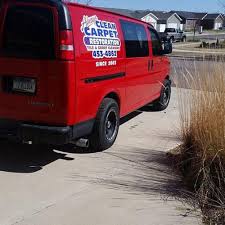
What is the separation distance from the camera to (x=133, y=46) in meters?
7.85

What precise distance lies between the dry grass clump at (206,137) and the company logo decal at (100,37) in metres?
1.15

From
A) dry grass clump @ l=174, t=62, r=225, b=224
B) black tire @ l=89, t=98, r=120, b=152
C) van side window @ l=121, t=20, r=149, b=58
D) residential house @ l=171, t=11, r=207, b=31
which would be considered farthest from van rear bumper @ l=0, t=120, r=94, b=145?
residential house @ l=171, t=11, r=207, b=31

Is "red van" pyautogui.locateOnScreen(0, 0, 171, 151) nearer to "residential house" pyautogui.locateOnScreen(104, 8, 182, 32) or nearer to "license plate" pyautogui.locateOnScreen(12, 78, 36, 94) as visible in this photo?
"license plate" pyautogui.locateOnScreen(12, 78, 36, 94)

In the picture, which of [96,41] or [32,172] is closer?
[32,172]

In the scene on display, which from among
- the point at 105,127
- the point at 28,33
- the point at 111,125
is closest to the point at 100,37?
the point at 28,33

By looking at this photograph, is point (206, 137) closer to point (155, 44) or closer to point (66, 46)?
point (66, 46)

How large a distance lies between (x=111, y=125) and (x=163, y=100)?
11.9 ft

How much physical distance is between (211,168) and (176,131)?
121 inches

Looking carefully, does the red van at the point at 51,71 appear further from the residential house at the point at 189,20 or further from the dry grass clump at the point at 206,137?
the residential house at the point at 189,20

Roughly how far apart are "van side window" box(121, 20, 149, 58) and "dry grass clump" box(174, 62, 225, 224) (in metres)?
1.36

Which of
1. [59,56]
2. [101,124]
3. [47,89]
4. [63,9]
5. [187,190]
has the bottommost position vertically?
[187,190]

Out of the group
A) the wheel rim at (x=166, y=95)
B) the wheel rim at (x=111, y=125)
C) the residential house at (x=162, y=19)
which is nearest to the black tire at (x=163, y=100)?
the wheel rim at (x=166, y=95)

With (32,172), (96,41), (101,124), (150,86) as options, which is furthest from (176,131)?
(32,172)

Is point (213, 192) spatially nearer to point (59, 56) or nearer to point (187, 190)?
point (187, 190)
